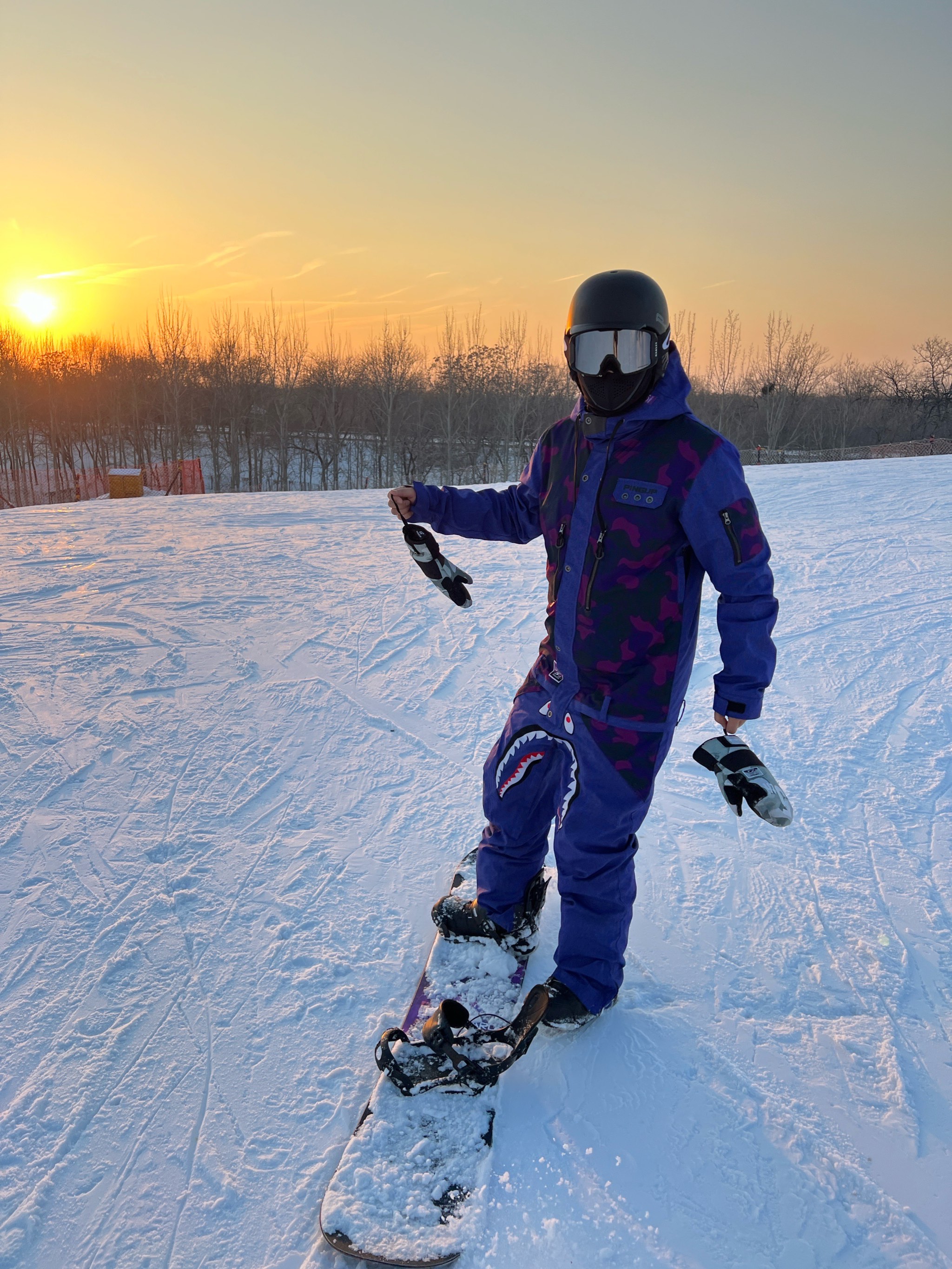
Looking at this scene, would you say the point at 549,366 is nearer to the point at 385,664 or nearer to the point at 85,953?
the point at 385,664

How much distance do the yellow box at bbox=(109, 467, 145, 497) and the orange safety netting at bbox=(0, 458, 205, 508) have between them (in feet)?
13.1

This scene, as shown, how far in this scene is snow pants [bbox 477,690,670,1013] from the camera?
1.94 m

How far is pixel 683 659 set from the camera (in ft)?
6.26

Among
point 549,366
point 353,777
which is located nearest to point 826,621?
point 353,777

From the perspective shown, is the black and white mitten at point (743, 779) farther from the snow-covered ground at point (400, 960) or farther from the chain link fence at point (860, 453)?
the chain link fence at point (860, 453)

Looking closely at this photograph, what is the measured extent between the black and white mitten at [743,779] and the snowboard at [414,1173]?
0.85 meters

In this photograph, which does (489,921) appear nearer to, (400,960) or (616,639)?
(400,960)

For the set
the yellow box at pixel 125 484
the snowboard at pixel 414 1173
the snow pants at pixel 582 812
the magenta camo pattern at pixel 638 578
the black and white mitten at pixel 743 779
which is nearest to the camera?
the snowboard at pixel 414 1173

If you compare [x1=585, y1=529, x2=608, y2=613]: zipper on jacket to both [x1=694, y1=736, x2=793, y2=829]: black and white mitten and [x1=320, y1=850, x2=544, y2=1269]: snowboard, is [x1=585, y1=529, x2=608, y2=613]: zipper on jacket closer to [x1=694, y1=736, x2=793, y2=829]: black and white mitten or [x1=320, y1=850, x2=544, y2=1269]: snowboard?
[x1=694, y1=736, x2=793, y2=829]: black and white mitten

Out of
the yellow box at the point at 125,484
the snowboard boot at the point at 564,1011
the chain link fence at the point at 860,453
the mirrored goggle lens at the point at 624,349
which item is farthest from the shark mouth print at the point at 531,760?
the yellow box at the point at 125,484

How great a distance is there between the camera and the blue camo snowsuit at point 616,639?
1758mm

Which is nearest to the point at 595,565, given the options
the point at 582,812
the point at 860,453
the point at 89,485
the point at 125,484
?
the point at 582,812

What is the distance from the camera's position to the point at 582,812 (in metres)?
1.99

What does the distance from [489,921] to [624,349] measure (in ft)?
5.75
